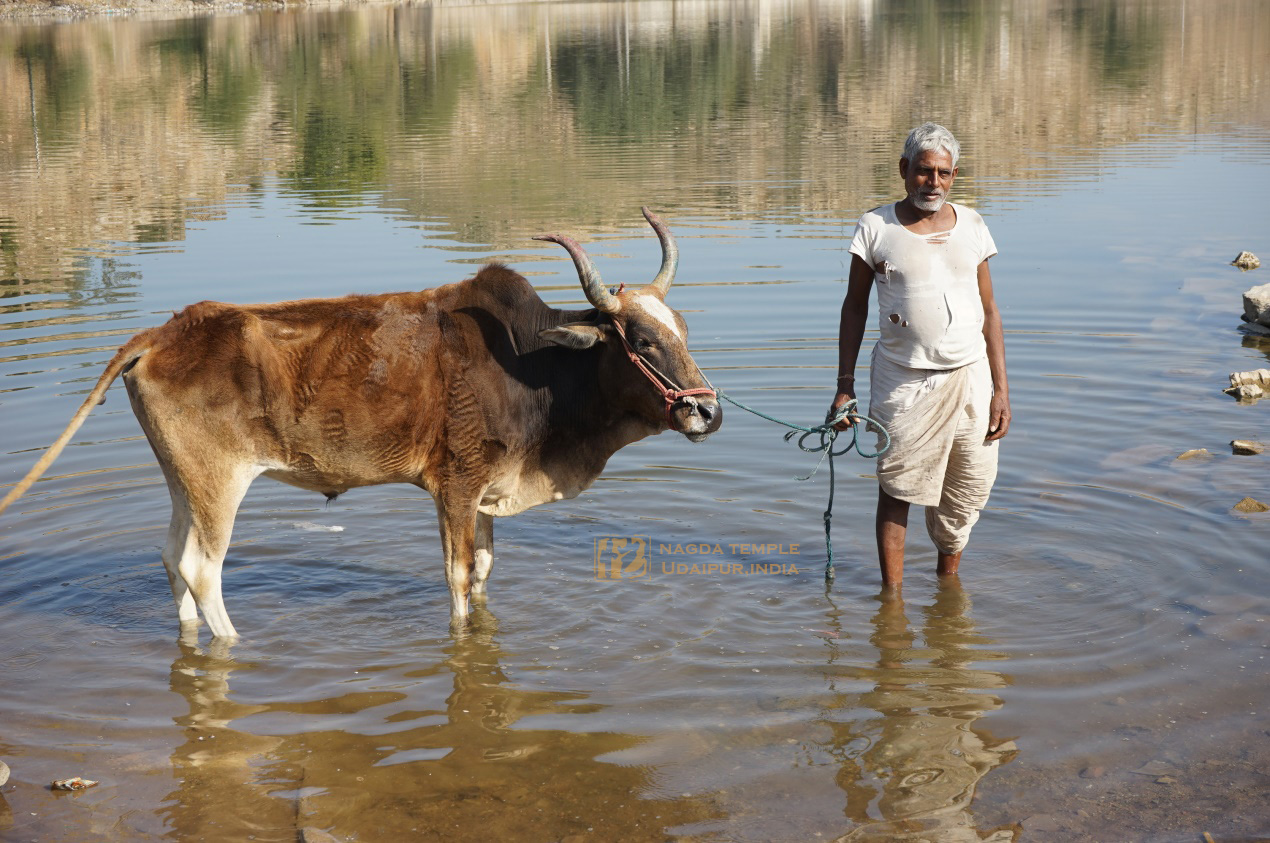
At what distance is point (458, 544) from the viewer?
21.9 ft

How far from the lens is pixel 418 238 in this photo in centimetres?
1744

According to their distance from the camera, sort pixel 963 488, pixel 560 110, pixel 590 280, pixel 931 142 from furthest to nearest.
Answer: pixel 560 110 < pixel 963 488 < pixel 590 280 < pixel 931 142

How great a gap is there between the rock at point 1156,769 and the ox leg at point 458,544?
129 inches

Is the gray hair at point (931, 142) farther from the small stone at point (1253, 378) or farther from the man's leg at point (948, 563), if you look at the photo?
the small stone at point (1253, 378)

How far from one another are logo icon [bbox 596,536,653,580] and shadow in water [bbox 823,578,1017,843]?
1254mm

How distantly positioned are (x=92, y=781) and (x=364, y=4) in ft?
251

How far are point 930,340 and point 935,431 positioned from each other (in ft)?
1.50

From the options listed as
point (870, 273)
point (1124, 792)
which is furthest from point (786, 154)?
point (1124, 792)

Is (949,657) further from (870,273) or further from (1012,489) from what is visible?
(1012,489)

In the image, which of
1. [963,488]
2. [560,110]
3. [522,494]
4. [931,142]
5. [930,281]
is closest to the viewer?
[931,142]

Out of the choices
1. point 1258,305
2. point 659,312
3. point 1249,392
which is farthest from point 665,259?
point 1258,305

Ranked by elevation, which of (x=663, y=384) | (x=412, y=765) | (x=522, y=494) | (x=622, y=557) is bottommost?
(x=412, y=765)

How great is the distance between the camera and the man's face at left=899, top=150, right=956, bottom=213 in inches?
231

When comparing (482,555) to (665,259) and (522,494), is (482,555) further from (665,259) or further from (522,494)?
(665,259)
